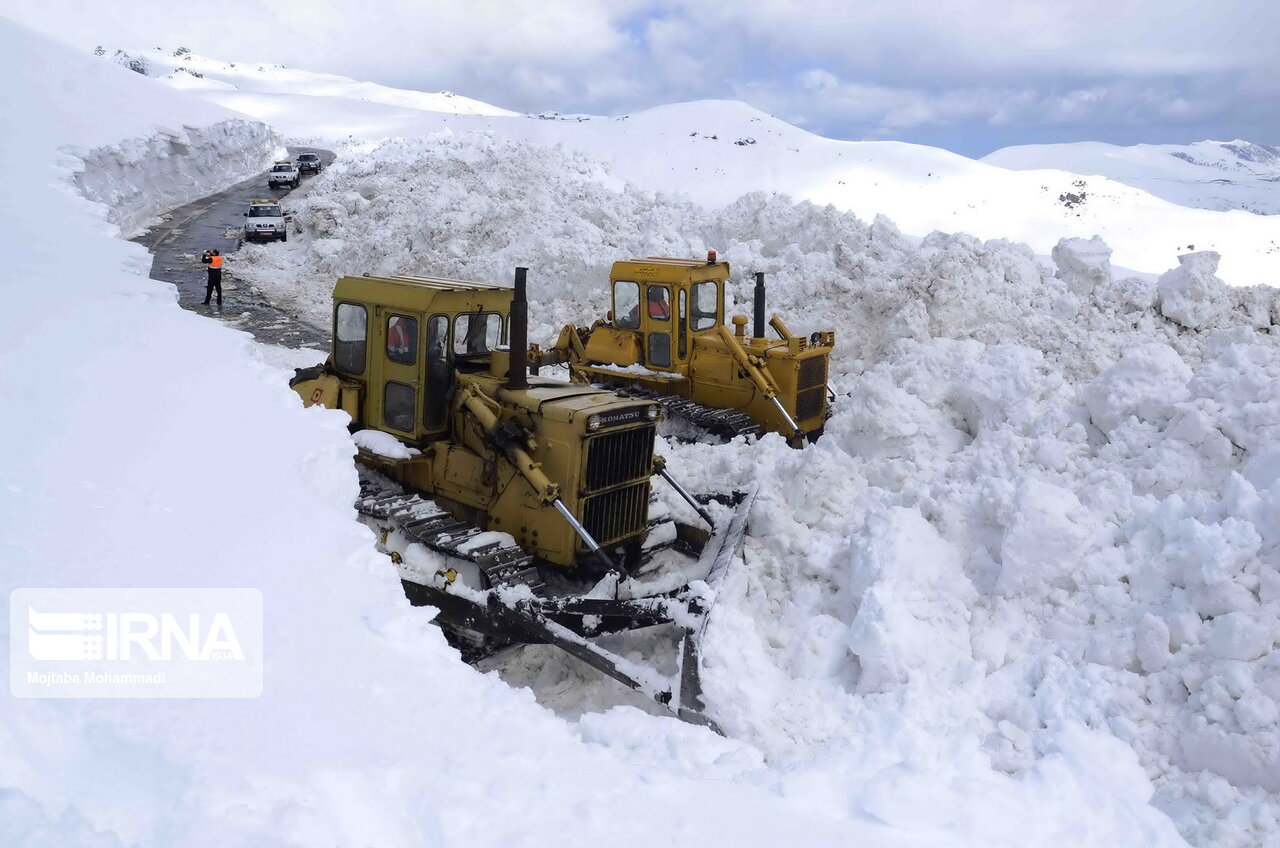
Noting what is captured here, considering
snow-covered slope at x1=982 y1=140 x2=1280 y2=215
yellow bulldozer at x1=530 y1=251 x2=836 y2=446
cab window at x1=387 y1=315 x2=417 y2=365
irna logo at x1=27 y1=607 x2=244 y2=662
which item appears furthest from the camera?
snow-covered slope at x1=982 y1=140 x2=1280 y2=215

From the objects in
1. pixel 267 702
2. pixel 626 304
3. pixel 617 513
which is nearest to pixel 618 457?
pixel 617 513

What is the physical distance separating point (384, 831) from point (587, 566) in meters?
4.38

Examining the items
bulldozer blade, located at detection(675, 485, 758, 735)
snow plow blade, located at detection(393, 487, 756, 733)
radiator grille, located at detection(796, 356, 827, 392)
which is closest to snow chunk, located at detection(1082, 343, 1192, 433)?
bulldozer blade, located at detection(675, 485, 758, 735)

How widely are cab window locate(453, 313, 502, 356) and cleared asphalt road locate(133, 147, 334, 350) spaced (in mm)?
7745

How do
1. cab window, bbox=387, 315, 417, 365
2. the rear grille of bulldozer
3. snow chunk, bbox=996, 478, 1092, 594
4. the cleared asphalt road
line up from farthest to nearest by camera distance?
the cleared asphalt road < the rear grille of bulldozer < cab window, bbox=387, 315, 417, 365 < snow chunk, bbox=996, 478, 1092, 594

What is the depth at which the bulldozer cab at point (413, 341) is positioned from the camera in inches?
296

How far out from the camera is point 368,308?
778 cm

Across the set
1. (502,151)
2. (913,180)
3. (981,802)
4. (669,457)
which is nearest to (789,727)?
(981,802)

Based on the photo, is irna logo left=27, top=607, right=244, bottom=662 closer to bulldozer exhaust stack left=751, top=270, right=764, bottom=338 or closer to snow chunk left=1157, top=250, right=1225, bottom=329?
bulldozer exhaust stack left=751, top=270, right=764, bottom=338

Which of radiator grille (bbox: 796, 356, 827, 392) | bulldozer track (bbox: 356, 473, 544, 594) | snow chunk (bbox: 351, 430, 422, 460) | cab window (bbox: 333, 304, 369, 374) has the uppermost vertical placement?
cab window (bbox: 333, 304, 369, 374)

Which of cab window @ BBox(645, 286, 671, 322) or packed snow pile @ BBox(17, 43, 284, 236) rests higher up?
packed snow pile @ BBox(17, 43, 284, 236)

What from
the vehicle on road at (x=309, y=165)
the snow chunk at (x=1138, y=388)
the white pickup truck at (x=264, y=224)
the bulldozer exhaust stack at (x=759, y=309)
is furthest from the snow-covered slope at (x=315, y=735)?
the vehicle on road at (x=309, y=165)

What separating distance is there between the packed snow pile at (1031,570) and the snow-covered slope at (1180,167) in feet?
84.0

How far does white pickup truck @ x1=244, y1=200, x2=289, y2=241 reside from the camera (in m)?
24.5
